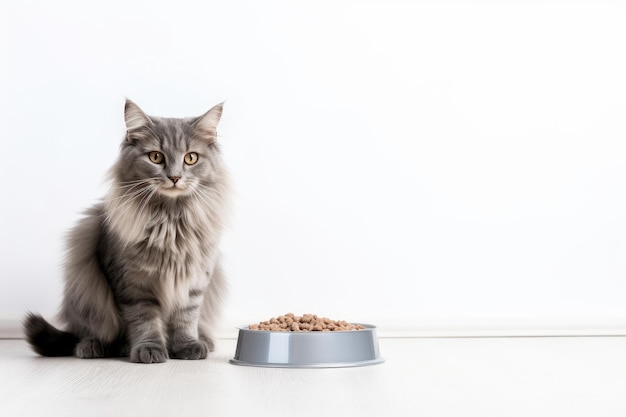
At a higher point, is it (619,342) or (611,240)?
(611,240)

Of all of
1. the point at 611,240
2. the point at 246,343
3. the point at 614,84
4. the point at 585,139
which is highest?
the point at 614,84

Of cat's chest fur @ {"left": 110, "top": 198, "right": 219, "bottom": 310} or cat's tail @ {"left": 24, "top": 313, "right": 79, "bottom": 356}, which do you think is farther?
cat's tail @ {"left": 24, "top": 313, "right": 79, "bottom": 356}

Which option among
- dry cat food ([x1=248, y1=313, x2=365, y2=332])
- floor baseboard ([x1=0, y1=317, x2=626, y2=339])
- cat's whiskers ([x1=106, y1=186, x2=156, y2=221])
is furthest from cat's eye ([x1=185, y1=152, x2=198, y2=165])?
Result: floor baseboard ([x1=0, y1=317, x2=626, y2=339])

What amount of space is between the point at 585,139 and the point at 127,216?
1.88 m

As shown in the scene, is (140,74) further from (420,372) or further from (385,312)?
(420,372)

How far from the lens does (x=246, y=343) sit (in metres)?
2.32

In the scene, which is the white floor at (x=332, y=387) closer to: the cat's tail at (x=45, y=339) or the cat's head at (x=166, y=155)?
the cat's tail at (x=45, y=339)

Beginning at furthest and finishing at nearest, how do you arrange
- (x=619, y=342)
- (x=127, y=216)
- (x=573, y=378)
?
(x=619, y=342), (x=127, y=216), (x=573, y=378)

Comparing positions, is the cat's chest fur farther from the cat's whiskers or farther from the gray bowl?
the gray bowl

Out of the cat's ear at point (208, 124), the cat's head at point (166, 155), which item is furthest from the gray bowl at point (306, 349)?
the cat's ear at point (208, 124)

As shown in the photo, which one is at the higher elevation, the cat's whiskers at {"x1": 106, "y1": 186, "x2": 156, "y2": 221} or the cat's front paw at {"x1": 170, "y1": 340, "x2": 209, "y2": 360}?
the cat's whiskers at {"x1": 106, "y1": 186, "x2": 156, "y2": 221}

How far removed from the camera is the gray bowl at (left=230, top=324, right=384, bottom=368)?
2225mm

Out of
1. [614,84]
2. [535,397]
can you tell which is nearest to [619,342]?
[614,84]

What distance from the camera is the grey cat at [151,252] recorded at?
246cm
